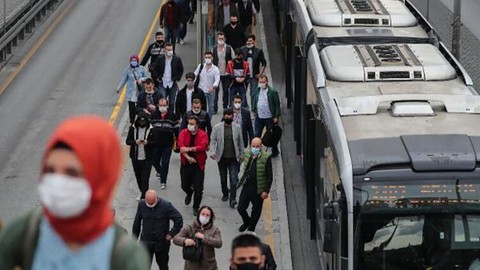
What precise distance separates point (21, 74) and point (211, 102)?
26.3 ft

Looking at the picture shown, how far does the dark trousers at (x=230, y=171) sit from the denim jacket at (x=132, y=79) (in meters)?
4.09

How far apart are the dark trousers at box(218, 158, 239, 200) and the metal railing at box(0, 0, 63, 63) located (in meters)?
12.1

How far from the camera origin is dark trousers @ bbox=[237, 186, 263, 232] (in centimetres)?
1869

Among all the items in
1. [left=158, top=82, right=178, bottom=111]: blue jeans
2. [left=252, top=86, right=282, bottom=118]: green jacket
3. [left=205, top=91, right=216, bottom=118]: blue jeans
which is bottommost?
[left=205, top=91, right=216, bottom=118]: blue jeans

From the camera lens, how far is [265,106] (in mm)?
22797

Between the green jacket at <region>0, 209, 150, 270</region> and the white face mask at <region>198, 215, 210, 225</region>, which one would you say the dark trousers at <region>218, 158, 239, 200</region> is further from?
the green jacket at <region>0, 209, 150, 270</region>

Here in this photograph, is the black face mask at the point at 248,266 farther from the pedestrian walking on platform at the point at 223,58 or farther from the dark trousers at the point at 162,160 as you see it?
the pedestrian walking on platform at the point at 223,58

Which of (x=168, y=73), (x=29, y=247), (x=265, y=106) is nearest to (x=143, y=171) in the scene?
(x=265, y=106)

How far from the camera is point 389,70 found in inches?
637

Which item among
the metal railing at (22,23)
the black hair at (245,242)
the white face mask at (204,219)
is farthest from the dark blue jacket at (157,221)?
the metal railing at (22,23)

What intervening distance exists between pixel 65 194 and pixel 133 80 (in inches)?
829

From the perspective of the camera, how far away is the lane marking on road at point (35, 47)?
30.5 metres

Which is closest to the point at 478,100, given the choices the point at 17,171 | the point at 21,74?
the point at 17,171

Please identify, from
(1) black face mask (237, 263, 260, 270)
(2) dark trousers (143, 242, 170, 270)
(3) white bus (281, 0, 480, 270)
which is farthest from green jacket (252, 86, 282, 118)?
(1) black face mask (237, 263, 260, 270)
